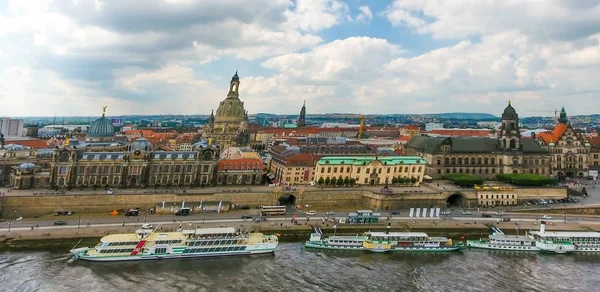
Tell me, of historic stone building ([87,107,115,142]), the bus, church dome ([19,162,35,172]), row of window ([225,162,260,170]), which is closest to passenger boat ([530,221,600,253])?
the bus

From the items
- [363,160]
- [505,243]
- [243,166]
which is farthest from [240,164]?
[505,243]

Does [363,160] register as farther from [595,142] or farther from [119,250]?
[595,142]

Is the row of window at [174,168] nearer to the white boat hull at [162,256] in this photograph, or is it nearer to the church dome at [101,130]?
the white boat hull at [162,256]

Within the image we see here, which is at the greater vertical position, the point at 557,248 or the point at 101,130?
the point at 101,130

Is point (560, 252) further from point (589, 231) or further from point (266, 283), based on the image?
point (266, 283)

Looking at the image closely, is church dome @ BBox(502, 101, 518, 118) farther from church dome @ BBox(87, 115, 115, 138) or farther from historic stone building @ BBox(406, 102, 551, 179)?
church dome @ BBox(87, 115, 115, 138)

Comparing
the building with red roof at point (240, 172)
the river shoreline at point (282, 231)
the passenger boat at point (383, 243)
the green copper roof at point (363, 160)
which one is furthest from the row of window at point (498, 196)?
the building with red roof at point (240, 172)
